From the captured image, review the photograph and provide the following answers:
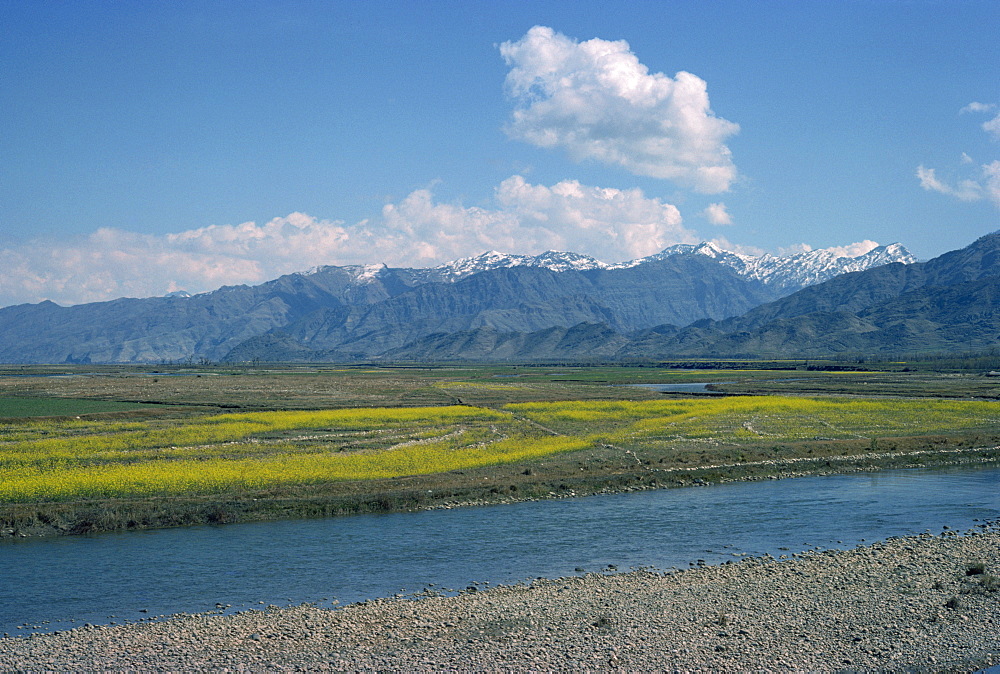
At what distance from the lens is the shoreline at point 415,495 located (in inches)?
1267

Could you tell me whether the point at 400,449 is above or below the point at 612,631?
above

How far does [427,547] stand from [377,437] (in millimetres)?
30264

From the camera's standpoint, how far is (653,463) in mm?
46781

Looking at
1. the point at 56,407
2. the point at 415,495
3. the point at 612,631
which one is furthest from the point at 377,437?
the point at 56,407

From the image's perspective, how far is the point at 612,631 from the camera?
21062mm

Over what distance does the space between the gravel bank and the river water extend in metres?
1.81

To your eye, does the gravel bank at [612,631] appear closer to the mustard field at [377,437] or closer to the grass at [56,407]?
the mustard field at [377,437]

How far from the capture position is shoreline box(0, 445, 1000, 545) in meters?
32.2

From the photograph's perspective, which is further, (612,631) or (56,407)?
(56,407)

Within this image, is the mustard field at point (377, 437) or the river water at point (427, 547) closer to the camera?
the river water at point (427, 547)

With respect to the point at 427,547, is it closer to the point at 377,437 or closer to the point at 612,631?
the point at 612,631

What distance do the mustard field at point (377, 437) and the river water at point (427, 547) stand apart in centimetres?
780

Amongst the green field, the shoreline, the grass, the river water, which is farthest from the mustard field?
the grass

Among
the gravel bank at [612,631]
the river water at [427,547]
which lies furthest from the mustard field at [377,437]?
the gravel bank at [612,631]
